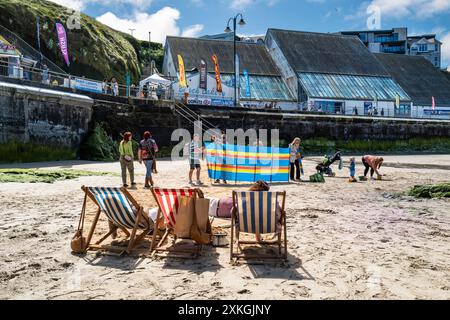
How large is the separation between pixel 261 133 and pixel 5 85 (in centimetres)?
1655

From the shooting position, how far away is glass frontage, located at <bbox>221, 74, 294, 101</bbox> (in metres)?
40.7

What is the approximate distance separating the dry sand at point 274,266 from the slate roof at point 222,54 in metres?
37.8

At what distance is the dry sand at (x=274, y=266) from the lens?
4.07 meters

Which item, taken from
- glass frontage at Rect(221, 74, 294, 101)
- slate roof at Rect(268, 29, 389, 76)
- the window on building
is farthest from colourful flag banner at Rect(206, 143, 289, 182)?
slate roof at Rect(268, 29, 389, 76)

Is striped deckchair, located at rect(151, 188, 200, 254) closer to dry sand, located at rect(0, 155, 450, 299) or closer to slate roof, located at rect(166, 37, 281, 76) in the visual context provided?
dry sand, located at rect(0, 155, 450, 299)

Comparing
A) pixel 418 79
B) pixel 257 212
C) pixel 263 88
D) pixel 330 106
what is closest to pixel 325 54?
pixel 330 106

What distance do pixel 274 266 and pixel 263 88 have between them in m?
39.0

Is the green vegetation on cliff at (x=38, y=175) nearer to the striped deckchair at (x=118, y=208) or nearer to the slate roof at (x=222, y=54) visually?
the striped deckchair at (x=118, y=208)

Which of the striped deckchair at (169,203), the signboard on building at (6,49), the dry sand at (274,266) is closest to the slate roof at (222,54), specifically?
the signboard on building at (6,49)

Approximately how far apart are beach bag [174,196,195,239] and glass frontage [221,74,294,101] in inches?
1361

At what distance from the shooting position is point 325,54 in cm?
4828

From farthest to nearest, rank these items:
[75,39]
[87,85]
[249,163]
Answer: [75,39], [87,85], [249,163]

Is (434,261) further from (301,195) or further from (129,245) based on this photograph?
(301,195)

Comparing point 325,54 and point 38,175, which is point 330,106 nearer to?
point 325,54
